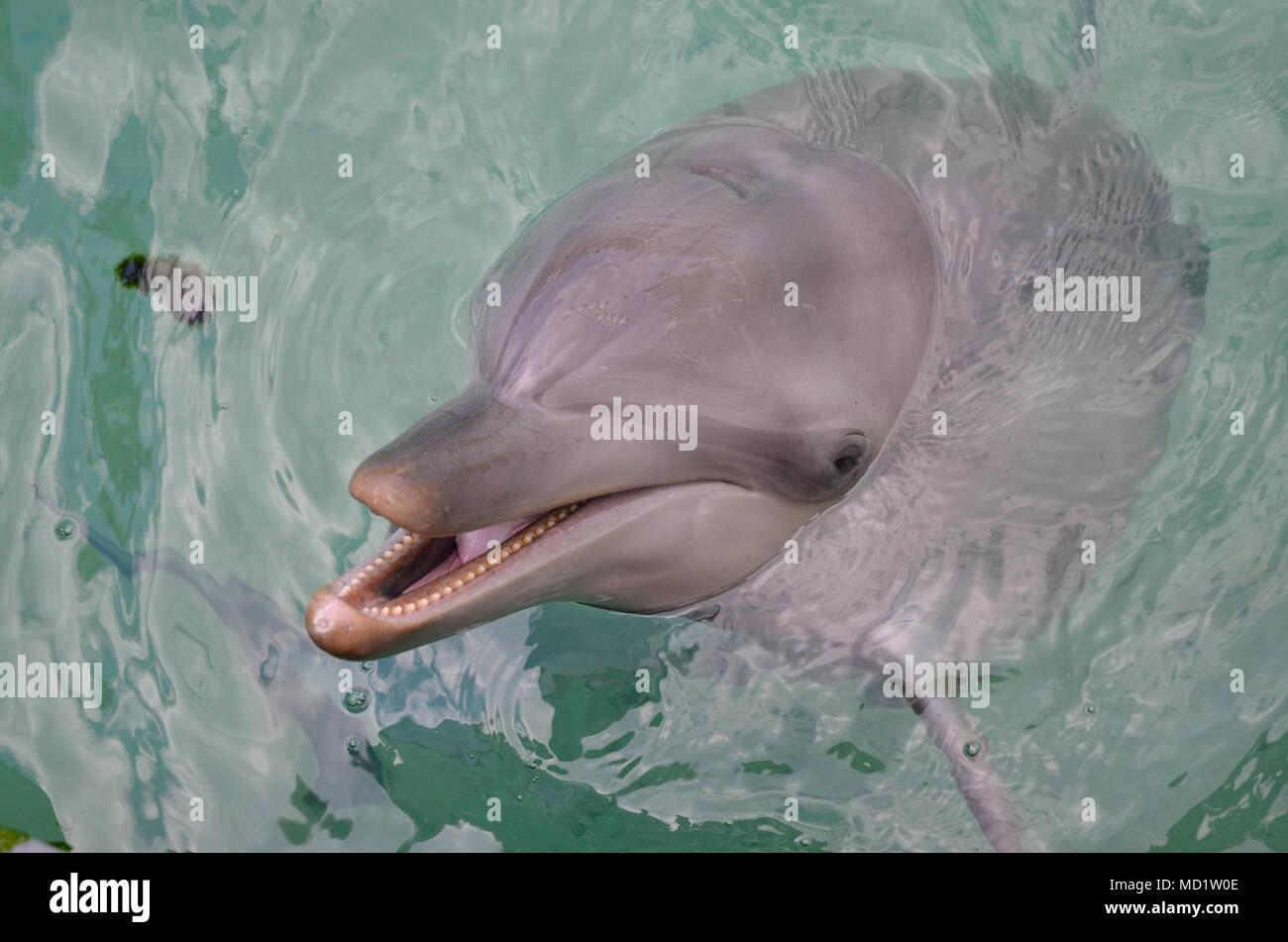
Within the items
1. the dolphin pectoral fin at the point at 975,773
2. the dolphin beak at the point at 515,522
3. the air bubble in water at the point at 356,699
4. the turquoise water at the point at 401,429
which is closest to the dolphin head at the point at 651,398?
the dolphin beak at the point at 515,522

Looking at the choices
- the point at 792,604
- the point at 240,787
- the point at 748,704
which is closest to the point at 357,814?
the point at 240,787

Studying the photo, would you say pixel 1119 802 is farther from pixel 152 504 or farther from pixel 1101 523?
pixel 152 504

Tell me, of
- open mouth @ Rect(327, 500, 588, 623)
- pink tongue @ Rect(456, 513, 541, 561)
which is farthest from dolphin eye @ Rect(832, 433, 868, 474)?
pink tongue @ Rect(456, 513, 541, 561)

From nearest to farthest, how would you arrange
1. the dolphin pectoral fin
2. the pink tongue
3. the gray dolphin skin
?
the gray dolphin skin, the pink tongue, the dolphin pectoral fin

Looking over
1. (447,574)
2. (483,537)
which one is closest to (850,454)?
(483,537)

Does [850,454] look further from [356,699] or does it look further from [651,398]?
[356,699]

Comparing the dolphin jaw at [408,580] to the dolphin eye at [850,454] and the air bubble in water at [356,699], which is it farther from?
the air bubble in water at [356,699]

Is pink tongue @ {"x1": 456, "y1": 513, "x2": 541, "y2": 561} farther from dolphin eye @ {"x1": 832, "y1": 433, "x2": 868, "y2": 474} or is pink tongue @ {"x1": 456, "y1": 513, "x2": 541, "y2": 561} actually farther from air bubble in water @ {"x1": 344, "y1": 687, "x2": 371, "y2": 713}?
air bubble in water @ {"x1": 344, "y1": 687, "x2": 371, "y2": 713}
